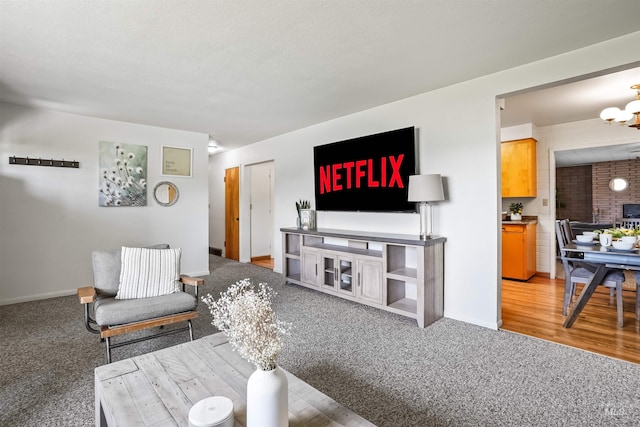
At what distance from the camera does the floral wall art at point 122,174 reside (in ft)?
14.4

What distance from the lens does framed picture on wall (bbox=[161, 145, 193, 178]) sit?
16.2ft

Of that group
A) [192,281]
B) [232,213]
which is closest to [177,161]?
[232,213]

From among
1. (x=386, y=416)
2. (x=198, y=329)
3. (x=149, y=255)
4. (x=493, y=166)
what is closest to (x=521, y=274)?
(x=493, y=166)

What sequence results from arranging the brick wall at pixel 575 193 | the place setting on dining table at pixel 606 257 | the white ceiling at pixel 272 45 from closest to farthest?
the white ceiling at pixel 272 45
the place setting on dining table at pixel 606 257
the brick wall at pixel 575 193

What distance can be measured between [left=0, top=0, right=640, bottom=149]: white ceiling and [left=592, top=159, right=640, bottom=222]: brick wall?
784 cm

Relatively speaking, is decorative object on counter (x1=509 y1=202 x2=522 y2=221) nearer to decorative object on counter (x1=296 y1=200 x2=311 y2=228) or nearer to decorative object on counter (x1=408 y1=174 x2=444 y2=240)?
decorative object on counter (x1=408 y1=174 x2=444 y2=240)

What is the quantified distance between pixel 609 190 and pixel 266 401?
10536mm

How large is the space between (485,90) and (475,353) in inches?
92.5

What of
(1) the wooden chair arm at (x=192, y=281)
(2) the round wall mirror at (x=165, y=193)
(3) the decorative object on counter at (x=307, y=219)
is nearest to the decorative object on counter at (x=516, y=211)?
(3) the decorative object on counter at (x=307, y=219)

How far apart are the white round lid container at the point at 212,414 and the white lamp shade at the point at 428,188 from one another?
255 cm

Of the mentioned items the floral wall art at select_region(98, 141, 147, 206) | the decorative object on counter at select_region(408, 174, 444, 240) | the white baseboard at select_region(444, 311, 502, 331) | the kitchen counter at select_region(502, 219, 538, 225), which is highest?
the floral wall art at select_region(98, 141, 147, 206)

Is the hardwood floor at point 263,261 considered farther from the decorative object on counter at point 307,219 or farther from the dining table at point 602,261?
the dining table at point 602,261

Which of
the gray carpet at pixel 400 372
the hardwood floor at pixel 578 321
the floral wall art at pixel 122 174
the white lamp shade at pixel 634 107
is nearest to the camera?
the gray carpet at pixel 400 372

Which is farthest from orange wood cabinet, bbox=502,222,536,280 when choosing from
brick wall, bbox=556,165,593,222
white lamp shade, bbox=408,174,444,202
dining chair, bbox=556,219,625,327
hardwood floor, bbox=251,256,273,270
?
brick wall, bbox=556,165,593,222
